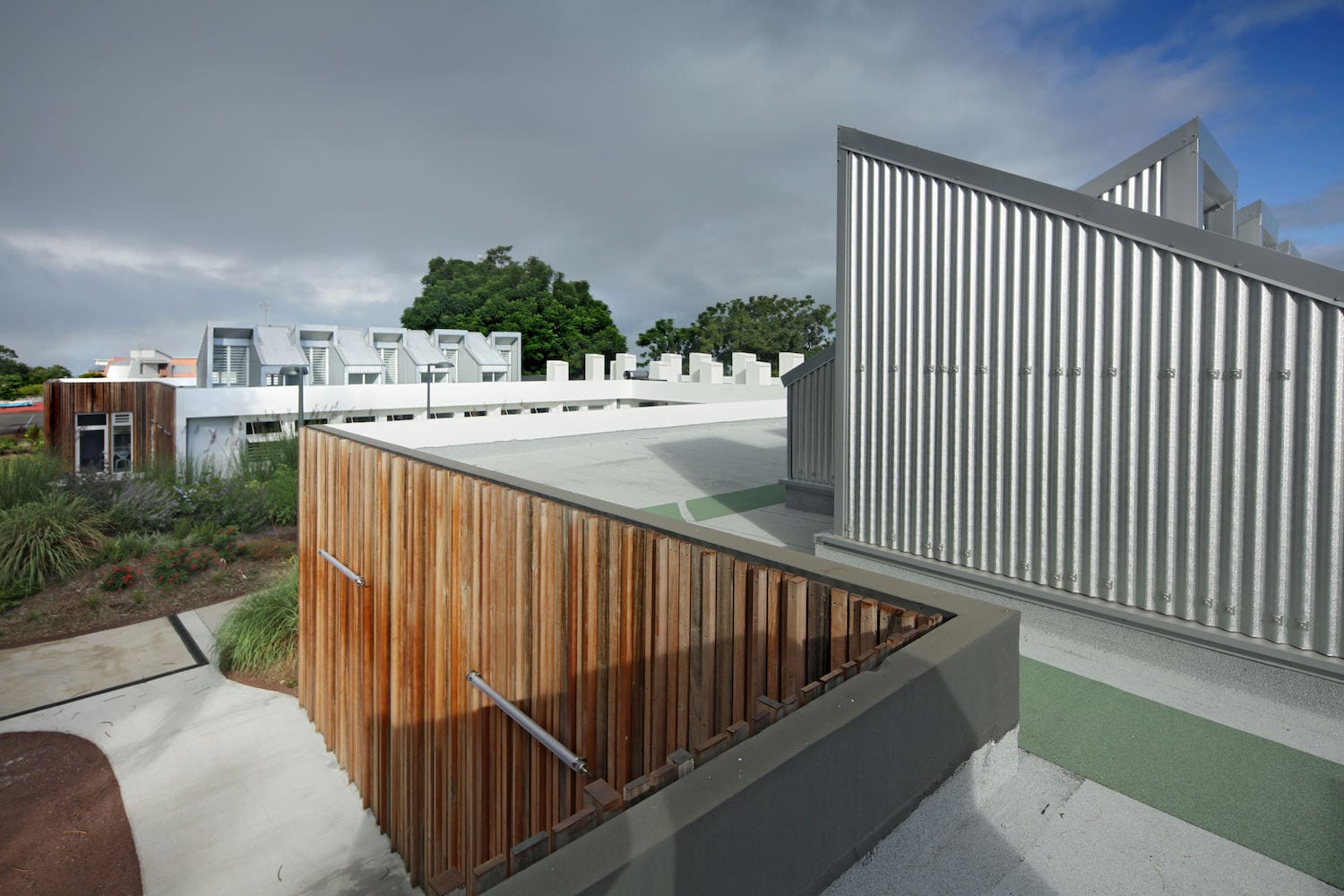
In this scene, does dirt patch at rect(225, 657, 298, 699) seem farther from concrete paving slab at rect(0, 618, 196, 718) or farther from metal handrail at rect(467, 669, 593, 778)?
metal handrail at rect(467, 669, 593, 778)

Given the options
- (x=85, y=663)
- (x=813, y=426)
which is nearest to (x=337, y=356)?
(x=85, y=663)

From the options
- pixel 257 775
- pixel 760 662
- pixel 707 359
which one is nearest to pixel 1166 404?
pixel 760 662

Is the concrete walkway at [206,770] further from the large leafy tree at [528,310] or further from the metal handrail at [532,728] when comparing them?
the large leafy tree at [528,310]

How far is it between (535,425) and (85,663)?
998cm

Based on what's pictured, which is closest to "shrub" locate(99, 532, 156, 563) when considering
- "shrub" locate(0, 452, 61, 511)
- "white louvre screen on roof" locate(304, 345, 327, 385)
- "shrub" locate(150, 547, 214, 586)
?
"shrub" locate(150, 547, 214, 586)

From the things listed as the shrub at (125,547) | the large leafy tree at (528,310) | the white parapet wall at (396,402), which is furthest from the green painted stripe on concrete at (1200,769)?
the large leafy tree at (528,310)

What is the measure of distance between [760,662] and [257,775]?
17.8ft

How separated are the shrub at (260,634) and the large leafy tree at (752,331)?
5480 centimetres

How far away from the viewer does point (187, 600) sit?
948 centimetres

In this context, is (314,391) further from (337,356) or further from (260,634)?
(260,634)

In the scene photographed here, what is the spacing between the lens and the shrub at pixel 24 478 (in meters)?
10.8

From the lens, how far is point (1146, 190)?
498 cm

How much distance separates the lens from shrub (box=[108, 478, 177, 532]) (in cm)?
1105

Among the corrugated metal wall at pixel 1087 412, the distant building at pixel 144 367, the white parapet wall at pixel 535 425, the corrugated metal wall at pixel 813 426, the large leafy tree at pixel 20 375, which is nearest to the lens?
the corrugated metal wall at pixel 1087 412
